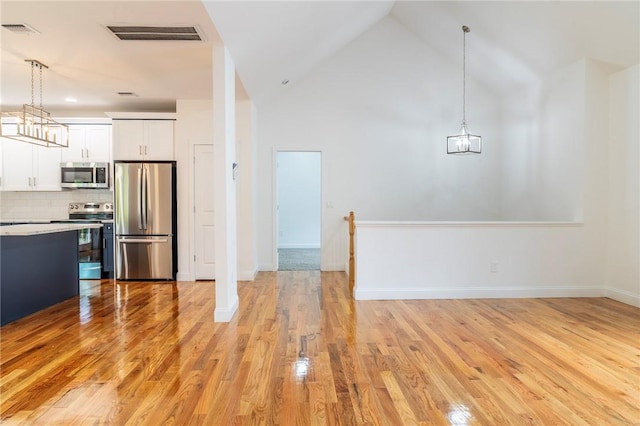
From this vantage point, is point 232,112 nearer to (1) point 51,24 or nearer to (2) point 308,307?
(1) point 51,24

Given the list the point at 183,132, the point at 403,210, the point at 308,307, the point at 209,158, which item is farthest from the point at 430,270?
the point at 183,132

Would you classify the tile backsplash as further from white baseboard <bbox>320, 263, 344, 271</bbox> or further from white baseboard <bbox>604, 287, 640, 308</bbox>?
white baseboard <bbox>604, 287, 640, 308</bbox>

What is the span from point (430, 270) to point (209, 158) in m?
3.47

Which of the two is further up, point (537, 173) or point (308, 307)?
point (537, 173)

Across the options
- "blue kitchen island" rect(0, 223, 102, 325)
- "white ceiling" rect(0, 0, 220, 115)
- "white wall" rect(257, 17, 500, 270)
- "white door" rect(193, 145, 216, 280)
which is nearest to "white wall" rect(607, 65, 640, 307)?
"white wall" rect(257, 17, 500, 270)

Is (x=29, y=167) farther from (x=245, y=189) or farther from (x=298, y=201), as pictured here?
(x=298, y=201)

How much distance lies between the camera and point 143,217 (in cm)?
546

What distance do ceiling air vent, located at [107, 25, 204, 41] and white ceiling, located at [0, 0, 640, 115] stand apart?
0.31 feet

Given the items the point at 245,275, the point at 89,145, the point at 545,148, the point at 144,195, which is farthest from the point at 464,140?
the point at 89,145

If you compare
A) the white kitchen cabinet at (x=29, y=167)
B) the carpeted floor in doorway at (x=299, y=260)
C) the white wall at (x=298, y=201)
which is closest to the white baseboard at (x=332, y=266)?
the carpeted floor in doorway at (x=299, y=260)

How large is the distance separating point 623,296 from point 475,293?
168cm

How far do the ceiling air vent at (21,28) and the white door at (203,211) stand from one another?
2448mm

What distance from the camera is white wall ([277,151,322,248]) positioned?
9578mm

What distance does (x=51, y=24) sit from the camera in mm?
3143
